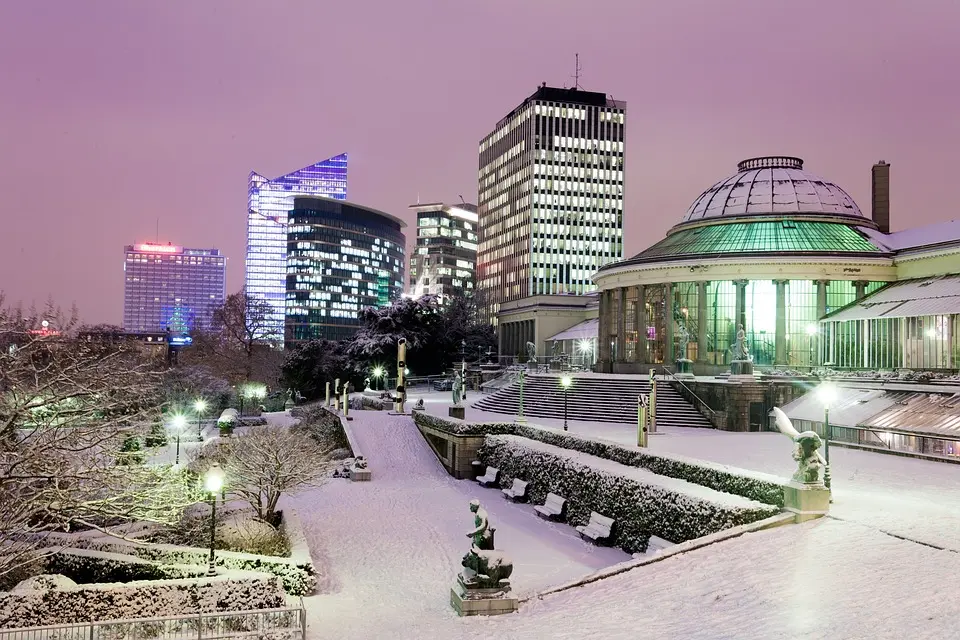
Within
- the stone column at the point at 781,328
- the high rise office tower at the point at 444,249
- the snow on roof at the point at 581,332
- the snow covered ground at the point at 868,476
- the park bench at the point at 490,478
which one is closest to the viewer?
the snow covered ground at the point at 868,476

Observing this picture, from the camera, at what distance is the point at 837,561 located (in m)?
12.2

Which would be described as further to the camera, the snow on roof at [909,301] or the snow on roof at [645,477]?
the snow on roof at [909,301]

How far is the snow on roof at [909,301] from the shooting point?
3597 cm

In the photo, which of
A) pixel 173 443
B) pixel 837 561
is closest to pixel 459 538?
pixel 837 561

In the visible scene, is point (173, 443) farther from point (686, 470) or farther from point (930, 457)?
point (930, 457)

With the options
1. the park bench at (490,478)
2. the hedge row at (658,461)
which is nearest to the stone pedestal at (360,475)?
the hedge row at (658,461)

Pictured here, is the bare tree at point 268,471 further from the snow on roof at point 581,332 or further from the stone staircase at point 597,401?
the snow on roof at point 581,332

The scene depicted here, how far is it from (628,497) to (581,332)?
4952 cm

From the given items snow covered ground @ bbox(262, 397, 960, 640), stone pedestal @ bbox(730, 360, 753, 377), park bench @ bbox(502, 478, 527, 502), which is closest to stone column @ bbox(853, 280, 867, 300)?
stone pedestal @ bbox(730, 360, 753, 377)

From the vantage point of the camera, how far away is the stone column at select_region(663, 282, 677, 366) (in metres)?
48.1

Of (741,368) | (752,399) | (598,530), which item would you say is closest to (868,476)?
(598,530)

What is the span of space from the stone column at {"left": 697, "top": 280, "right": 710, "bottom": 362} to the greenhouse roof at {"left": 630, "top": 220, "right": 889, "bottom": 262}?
2.20m

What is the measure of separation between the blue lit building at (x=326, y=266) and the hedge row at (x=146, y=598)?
16399 centimetres

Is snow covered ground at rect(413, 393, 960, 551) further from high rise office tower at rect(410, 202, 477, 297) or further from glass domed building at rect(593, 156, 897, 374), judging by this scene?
high rise office tower at rect(410, 202, 477, 297)
